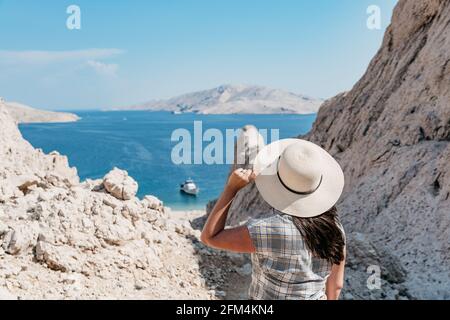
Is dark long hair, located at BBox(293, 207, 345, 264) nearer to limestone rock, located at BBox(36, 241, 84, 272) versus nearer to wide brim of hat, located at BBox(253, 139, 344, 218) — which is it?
wide brim of hat, located at BBox(253, 139, 344, 218)

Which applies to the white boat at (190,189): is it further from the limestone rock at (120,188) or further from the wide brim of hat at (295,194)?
the wide brim of hat at (295,194)

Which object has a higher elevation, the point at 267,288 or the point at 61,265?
the point at 267,288

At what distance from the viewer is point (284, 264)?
3.29 meters

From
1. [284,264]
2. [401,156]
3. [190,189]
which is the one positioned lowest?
[190,189]

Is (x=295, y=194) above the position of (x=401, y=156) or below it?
above

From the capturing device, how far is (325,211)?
327 centimetres

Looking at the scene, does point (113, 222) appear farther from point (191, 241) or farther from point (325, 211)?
point (325, 211)

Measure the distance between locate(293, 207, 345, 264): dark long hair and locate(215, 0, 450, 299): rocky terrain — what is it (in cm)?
552

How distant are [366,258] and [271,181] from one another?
22.0ft

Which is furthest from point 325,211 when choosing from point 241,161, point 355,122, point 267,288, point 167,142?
point 167,142

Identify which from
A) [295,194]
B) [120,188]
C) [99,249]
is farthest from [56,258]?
[295,194]

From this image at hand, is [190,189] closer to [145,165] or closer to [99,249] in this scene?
[145,165]

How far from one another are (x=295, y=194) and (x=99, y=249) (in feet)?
16.9

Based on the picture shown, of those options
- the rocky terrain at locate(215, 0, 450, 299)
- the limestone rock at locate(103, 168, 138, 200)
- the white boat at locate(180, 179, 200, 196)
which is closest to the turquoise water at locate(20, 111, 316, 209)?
the white boat at locate(180, 179, 200, 196)
